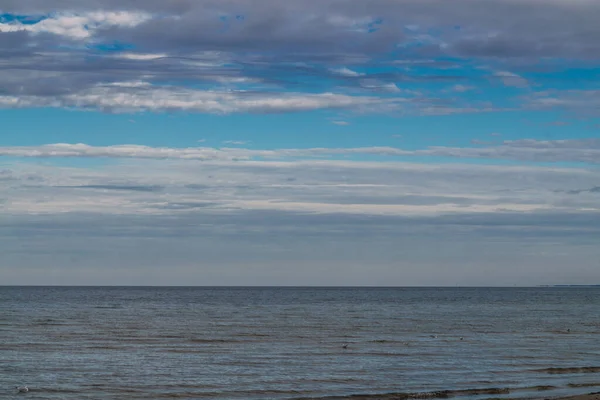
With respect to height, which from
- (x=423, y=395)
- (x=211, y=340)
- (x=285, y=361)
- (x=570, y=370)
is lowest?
(x=570, y=370)

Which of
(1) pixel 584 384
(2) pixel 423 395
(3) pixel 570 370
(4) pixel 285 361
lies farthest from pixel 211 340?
(1) pixel 584 384

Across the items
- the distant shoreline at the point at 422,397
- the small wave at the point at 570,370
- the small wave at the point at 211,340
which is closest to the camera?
the distant shoreline at the point at 422,397

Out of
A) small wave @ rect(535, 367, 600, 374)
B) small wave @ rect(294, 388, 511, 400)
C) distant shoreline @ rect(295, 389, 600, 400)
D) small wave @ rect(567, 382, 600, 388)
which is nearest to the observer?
distant shoreline @ rect(295, 389, 600, 400)

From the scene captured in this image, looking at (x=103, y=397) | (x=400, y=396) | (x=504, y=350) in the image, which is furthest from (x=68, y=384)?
(x=504, y=350)

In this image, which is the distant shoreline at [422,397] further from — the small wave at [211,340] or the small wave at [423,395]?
the small wave at [211,340]

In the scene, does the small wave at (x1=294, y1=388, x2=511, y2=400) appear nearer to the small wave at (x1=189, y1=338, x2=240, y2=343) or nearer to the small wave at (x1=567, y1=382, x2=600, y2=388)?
the small wave at (x1=567, y1=382, x2=600, y2=388)

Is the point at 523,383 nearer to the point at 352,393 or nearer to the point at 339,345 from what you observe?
the point at 352,393

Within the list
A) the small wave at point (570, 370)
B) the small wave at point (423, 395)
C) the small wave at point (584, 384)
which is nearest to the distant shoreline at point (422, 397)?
the small wave at point (423, 395)

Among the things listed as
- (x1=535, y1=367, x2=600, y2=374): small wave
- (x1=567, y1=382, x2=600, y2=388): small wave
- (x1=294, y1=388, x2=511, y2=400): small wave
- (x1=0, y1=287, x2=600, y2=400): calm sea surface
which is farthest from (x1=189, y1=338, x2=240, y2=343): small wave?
(x1=567, y1=382, x2=600, y2=388): small wave

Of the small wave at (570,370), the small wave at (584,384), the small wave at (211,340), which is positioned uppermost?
the small wave at (211,340)

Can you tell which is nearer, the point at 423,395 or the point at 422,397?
the point at 422,397

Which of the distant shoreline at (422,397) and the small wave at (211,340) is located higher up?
the small wave at (211,340)

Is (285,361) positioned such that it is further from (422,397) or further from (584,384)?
(584,384)

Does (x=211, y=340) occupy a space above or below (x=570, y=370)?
above
